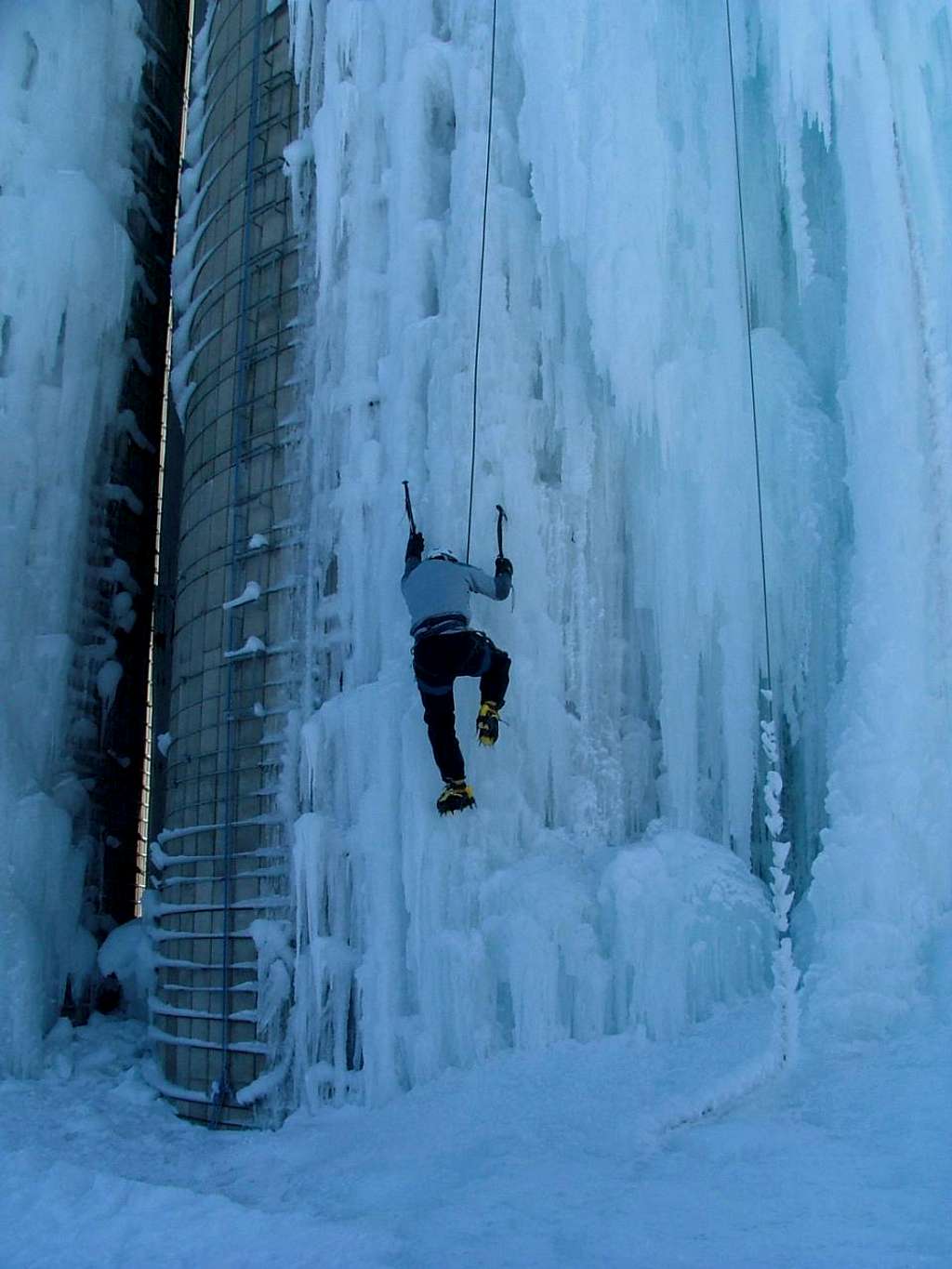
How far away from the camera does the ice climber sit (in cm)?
456

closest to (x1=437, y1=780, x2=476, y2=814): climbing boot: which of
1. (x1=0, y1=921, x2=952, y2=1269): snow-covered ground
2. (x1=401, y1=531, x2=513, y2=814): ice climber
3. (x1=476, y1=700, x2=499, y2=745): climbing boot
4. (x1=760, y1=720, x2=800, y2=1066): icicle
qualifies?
(x1=401, y1=531, x2=513, y2=814): ice climber

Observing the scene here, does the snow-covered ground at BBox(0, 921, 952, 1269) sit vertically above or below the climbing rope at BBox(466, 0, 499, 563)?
below

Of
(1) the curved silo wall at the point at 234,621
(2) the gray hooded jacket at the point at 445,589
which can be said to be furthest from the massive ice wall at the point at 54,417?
(2) the gray hooded jacket at the point at 445,589

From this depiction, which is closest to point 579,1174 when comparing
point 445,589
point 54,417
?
point 445,589

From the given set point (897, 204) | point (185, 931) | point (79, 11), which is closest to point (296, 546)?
point (185, 931)

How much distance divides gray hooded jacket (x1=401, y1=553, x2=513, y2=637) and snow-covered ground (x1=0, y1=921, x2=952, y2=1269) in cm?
185

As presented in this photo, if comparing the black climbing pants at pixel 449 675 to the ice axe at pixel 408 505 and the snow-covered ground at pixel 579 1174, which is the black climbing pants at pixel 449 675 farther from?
the snow-covered ground at pixel 579 1174

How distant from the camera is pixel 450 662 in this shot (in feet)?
15.0

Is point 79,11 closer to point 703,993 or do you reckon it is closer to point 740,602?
point 740,602

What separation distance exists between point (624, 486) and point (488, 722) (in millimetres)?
1459

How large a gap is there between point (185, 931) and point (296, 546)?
220 cm

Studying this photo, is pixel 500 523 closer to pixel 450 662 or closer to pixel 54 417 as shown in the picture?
pixel 450 662

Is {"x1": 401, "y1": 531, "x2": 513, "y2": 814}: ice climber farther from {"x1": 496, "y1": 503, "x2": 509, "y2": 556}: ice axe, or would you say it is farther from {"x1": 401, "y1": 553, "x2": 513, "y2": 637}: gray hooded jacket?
{"x1": 496, "y1": 503, "x2": 509, "y2": 556}: ice axe

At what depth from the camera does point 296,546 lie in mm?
5754
